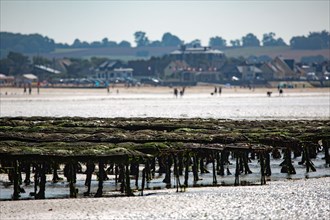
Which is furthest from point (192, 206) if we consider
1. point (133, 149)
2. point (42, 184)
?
point (133, 149)

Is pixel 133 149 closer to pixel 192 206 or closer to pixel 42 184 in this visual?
pixel 42 184

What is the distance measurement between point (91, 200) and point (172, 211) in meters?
3.52

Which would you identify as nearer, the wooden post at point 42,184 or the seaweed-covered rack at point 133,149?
the wooden post at point 42,184

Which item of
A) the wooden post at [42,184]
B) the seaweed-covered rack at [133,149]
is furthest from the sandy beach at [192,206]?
the seaweed-covered rack at [133,149]

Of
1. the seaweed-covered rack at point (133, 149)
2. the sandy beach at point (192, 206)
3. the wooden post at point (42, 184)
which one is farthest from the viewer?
the seaweed-covered rack at point (133, 149)

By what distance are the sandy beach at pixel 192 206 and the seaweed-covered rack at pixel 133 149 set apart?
197 cm

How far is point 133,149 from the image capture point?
32.2 m

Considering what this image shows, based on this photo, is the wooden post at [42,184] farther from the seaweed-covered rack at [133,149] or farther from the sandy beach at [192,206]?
the sandy beach at [192,206]

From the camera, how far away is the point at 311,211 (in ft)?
81.8

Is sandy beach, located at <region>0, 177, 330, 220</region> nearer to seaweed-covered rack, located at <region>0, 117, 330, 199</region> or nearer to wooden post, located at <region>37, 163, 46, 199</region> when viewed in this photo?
wooden post, located at <region>37, 163, 46, 199</region>

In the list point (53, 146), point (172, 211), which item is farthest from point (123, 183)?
point (172, 211)

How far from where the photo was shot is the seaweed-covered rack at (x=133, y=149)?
97.9ft

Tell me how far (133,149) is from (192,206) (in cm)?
642

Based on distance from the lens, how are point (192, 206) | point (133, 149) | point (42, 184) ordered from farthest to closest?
point (133, 149)
point (42, 184)
point (192, 206)
